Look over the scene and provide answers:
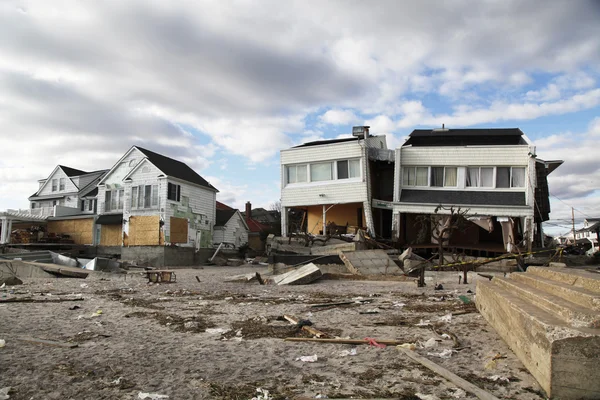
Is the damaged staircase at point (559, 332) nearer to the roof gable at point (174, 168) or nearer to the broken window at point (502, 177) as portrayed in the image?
the broken window at point (502, 177)

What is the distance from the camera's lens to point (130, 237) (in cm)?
3167

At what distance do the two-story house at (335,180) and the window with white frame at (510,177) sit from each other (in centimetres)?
608

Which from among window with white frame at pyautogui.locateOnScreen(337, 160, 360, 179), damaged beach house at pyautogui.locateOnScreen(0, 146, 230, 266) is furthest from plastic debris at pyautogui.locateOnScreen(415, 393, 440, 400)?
damaged beach house at pyautogui.locateOnScreen(0, 146, 230, 266)

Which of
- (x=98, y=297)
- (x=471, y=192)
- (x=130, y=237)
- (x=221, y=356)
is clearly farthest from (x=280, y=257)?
(x=130, y=237)

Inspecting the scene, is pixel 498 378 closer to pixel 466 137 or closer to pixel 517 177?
pixel 517 177

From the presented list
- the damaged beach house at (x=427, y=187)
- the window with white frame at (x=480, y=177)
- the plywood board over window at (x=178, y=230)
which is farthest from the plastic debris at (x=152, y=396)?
the plywood board over window at (x=178, y=230)

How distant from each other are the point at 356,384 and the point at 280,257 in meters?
15.6

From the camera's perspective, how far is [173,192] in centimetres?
3203

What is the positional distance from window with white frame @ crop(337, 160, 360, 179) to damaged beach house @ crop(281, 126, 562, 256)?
6 cm

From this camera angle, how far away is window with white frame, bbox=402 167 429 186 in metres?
25.2

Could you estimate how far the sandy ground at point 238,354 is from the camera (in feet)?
12.4

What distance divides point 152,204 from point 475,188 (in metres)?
22.0

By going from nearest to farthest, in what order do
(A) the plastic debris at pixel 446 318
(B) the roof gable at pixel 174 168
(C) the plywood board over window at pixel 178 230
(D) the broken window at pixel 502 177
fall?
1. (A) the plastic debris at pixel 446 318
2. (D) the broken window at pixel 502 177
3. (C) the plywood board over window at pixel 178 230
4. (B) the roof gable at pixel 174 168

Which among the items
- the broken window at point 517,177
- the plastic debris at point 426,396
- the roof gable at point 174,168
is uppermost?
the roof gable at point 174,168
